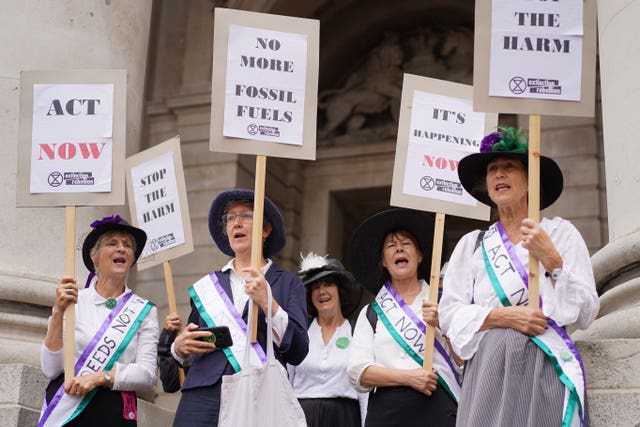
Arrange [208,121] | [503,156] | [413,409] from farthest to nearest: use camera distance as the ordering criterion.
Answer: [208,121], [413,409], [503,156]

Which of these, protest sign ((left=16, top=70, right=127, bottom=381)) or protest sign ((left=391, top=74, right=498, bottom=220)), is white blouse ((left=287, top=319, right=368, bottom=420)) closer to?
protest sign ((left=391, top=74, right=498, bottom=220))

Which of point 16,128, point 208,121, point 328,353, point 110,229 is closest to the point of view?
point 110,229

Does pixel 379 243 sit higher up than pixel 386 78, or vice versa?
pixel 386 78

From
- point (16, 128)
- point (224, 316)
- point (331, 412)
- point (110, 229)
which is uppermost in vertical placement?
point (16, 128)

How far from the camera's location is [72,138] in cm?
697

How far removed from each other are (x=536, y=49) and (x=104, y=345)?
2.94 metres

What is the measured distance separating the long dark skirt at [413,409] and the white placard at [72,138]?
213 centimetres

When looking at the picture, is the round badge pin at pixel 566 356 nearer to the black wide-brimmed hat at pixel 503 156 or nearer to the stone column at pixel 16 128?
the black wide-brimmed hat at pixel 503 156

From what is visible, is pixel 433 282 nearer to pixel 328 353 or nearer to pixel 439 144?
pixel 439 144

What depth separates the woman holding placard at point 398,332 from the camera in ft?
20.2

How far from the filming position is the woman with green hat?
7.32 m

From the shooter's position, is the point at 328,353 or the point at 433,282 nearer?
the point at 433,282

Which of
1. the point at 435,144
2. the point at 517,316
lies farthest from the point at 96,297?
the point at 517,316

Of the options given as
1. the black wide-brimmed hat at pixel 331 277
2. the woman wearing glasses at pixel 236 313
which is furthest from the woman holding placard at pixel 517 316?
the black wide-brimmed hat at pixel 331 277
